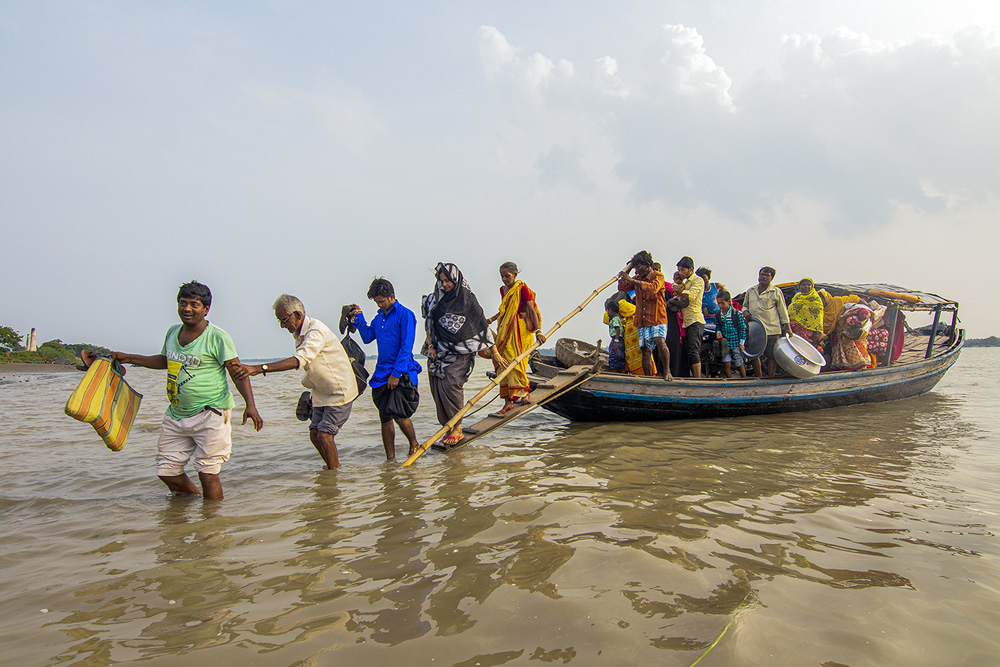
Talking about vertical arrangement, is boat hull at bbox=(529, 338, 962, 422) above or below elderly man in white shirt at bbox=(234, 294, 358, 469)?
below

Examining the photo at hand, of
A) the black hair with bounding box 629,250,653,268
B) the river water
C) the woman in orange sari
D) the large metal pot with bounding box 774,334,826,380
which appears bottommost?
the river water

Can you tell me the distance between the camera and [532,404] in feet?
19.9

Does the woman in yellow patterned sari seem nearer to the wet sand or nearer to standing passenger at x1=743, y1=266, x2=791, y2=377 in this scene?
A: standing passenger at x1=743, y1=266, x2=791, y2=377

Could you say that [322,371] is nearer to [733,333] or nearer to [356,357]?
[356,357]

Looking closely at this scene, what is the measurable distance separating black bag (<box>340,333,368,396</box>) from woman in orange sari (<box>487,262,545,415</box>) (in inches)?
64.9

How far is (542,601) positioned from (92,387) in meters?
3.46

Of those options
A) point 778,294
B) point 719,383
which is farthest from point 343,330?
point 778,294

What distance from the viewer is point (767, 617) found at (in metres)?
1.94

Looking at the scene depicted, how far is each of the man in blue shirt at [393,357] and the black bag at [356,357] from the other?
3.9 inches

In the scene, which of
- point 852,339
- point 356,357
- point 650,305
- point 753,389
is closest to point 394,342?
point 356,357

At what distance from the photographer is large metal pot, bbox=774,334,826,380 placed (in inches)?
293

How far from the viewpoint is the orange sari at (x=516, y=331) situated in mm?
6336

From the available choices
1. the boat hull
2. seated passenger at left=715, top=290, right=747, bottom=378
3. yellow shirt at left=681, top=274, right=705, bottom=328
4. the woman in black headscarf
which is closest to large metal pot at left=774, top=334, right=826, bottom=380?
the boat hull

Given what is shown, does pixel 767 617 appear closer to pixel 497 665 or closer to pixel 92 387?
pixel 497 665
